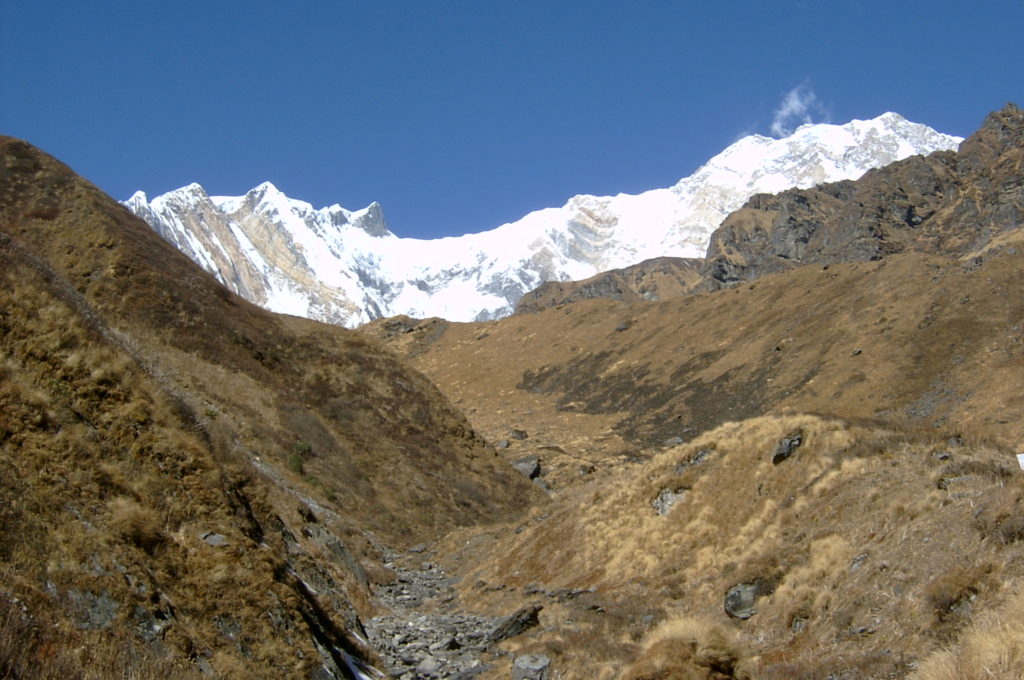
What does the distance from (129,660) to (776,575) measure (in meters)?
11.7

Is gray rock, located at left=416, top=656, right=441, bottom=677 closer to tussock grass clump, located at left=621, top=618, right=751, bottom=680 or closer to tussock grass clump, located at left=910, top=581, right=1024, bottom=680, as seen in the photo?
tussock grass clump, located at left=621, top=618, right=751, bottom=680

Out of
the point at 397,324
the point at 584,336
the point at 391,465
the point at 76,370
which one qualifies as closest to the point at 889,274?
the point at 584,336

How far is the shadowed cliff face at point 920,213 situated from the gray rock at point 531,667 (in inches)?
4460

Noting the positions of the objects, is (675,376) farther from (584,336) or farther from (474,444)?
(474,444)

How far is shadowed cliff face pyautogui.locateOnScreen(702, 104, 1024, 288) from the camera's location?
131375mm

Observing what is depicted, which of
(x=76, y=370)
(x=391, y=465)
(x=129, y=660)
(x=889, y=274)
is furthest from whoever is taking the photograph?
(x=889, y=274)

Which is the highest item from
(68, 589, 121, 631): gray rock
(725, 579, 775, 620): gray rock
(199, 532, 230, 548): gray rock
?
(199, 532, 230, 548): gray rock

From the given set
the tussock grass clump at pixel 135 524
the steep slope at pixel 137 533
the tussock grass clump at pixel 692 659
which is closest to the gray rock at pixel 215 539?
the steep slope at pixel 137 533

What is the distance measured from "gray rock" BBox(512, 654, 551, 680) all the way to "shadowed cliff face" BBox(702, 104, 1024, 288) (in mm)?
113281

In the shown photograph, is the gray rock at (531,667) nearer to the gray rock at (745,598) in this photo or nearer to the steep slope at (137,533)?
the steep slope at (137,533)

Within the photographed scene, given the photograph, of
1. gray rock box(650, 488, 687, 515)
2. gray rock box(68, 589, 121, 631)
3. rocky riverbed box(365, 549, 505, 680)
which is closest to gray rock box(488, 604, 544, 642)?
rocky riverbed box(365, 549, 505, 680)

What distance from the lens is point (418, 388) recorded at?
147 feet

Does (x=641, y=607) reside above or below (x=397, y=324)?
below

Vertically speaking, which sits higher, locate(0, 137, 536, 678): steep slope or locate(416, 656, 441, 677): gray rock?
locate(0, 137, 536, 678): steep slope
